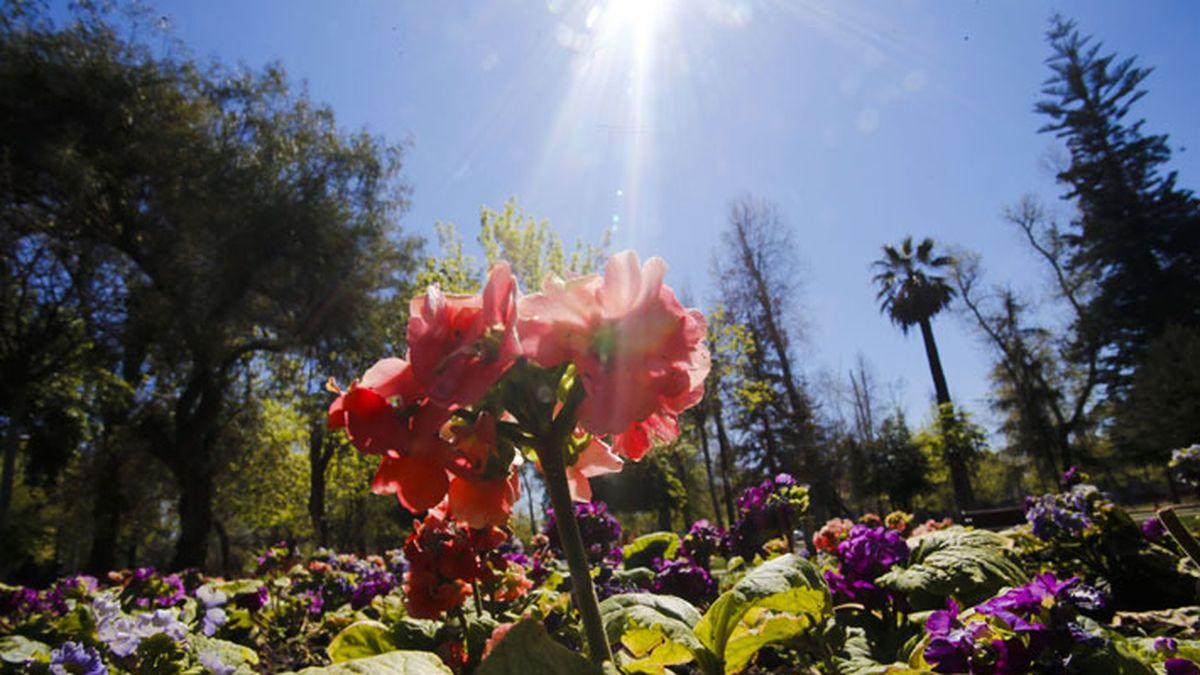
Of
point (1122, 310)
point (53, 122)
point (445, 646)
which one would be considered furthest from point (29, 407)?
point (1122, 310)

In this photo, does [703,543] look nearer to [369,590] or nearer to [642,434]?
[369,590]

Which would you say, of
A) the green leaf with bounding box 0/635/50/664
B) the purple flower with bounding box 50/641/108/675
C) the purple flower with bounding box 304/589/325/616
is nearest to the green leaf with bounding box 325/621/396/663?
the purple flower with bounding box 50/641/108/675

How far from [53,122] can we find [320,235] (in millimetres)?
5845

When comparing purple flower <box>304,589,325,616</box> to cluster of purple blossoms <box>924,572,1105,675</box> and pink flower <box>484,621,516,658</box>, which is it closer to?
pink flower <box>484,621,516,658</box>

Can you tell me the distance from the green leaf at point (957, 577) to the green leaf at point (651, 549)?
6.90 ft

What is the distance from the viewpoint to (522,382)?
1.03m

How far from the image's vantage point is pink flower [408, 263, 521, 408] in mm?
912

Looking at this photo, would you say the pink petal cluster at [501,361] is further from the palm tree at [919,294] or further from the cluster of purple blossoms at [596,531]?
the palm tree at [919,294]

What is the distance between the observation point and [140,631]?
7.17ft

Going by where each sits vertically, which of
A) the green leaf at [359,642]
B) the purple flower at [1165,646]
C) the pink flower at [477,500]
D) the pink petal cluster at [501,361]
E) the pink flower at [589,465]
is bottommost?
the purple flower at [1165,646]

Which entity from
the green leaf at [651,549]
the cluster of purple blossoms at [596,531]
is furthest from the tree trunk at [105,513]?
the green leaf at [651,549]

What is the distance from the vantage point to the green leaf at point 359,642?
4.66ft

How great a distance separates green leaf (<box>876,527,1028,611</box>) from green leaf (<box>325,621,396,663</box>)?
1.50 metres

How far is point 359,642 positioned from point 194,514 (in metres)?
16.9
